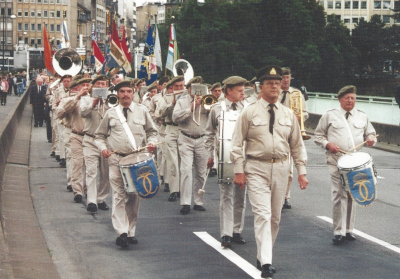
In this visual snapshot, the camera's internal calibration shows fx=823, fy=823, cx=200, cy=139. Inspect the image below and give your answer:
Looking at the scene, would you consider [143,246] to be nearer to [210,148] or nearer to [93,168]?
[210,148]

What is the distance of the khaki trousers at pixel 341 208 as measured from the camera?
31.5ft

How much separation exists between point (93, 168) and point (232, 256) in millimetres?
3836

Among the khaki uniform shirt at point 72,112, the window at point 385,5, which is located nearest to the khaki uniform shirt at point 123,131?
the khaki uniform shirt at point 72,112

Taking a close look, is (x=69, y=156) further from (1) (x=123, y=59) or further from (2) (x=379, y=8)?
(2) (x=379, y=8)

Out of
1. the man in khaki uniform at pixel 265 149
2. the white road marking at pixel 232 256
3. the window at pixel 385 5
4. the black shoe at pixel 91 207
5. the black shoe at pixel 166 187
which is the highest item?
the window at pixel 385 5

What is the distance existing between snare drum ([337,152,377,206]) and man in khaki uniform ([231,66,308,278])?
4.16 ft

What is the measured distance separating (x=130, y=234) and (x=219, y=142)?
1.50 m

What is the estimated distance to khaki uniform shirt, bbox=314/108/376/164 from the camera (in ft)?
32.4

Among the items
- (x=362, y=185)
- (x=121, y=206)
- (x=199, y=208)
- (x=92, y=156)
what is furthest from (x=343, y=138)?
(x=92, y=156)

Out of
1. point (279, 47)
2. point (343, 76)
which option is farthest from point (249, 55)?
point (343, 76)

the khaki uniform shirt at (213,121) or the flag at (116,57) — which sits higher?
the flag at (116,57)

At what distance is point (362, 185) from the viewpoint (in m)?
9.04

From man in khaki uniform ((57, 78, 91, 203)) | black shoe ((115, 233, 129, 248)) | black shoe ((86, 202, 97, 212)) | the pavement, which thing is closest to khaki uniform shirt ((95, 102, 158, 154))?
black shoe ((115, 233, 129, 248))

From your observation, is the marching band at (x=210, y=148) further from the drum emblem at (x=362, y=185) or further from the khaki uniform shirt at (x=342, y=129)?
the drum emblem at (x=362, y=185)
